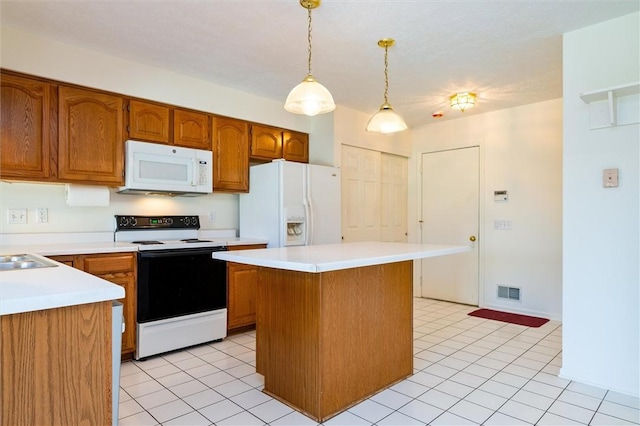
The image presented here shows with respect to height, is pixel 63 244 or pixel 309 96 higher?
pixel 309 96

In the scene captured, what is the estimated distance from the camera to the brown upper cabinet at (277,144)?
13.2 ft

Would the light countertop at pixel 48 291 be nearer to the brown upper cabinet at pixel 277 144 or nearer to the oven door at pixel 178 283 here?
the oven door at pixel 178 283

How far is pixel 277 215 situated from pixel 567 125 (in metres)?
2.46

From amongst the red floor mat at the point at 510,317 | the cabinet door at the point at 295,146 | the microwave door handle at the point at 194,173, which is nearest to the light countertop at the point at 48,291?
the microwave door handle at the point at 194,173

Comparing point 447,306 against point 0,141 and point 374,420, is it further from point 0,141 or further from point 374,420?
point 0,141

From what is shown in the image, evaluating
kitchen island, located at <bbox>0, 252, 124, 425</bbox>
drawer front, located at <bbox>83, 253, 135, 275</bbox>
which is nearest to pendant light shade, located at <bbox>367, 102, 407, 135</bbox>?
kitchen island, located at <bbox>0, 252, 124, 425</bbox>

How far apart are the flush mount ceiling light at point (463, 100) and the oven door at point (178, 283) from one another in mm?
2781

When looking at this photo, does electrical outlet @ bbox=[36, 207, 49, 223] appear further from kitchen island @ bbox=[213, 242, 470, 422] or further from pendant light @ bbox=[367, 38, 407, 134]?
pendant light @ bbox=[367, 38, 407, 134]

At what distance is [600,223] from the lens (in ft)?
8.21

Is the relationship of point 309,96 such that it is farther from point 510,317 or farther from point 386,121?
point 510,317

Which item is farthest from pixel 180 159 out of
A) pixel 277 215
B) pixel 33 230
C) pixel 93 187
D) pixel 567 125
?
pixel 567 125

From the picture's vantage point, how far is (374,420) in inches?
81.1

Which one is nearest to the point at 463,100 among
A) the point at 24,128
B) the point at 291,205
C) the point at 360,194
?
the point at 360,194

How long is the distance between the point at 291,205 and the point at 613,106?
8.47 ft
